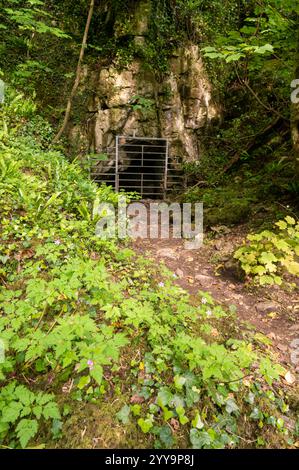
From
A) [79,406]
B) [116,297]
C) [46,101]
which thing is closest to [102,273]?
[116,297]

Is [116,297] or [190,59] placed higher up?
[190,59]

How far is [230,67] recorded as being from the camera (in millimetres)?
9680

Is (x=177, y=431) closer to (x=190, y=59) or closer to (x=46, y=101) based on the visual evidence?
(x=46, y=101)

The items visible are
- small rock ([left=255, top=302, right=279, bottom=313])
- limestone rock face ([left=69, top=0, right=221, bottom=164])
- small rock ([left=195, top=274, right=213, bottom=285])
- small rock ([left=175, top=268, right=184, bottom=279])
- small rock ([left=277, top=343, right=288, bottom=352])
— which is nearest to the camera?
small rock ([left=277, top=343, right=288, bottom=352])

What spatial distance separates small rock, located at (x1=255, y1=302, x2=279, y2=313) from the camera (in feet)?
11.8

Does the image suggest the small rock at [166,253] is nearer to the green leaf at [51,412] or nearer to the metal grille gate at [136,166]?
the green leaf at [51,412]

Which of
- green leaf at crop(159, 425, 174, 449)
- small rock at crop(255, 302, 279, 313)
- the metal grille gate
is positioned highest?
the metal grille gate

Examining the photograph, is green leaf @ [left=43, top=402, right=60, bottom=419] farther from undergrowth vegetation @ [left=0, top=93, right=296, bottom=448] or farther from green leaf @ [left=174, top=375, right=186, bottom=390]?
green leaf @ [left=174, top=375, right=186, bottom=390]

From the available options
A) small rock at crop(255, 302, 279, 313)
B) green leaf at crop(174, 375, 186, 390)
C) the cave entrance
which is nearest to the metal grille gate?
the cave entrance

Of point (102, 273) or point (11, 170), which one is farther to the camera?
point (11, 170)

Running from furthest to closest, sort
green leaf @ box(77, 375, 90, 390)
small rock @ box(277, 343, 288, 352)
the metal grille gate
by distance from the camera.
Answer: the metal grille gate → small rock @ box(277, 343, 288, 352) → green leaf @ box(77, 375, 90, 390)

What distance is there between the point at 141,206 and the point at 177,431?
21.2 feet

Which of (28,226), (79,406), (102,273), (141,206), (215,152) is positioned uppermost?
(215,152)
